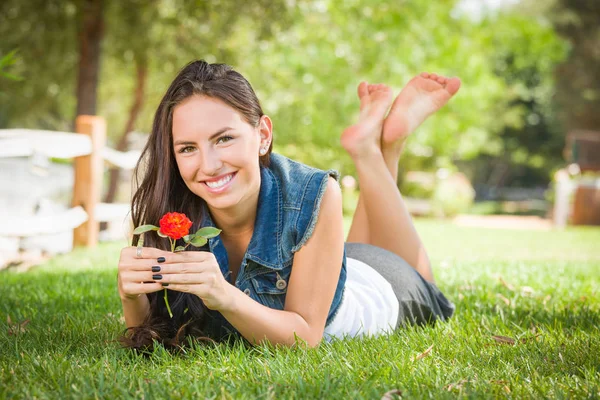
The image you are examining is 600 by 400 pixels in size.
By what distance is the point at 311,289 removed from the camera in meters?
2.48

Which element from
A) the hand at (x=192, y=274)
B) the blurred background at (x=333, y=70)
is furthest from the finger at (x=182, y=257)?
the blurred background at (x=333, y=70)

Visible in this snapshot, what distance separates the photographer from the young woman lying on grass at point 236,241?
2.27 metres

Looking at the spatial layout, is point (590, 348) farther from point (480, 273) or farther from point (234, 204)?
point (480, 273)

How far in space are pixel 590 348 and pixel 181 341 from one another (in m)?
1.60

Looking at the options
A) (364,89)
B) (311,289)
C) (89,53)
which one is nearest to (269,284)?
(311,289)

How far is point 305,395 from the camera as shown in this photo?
77.4 inches

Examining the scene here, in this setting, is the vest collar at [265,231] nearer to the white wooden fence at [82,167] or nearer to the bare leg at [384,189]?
the bare leg at [384,189]

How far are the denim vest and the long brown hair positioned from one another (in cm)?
11

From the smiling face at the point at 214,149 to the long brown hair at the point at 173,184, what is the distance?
0.04 metres

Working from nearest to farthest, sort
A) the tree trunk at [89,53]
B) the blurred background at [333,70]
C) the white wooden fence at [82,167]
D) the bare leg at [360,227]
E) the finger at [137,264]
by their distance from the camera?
1. the finger at [137,264]
2. the bare leg at [360,227]
3. the white wooden fence at [82,167]
4. the tree trunk at [89,53]
5. the blurred background at [333,70]

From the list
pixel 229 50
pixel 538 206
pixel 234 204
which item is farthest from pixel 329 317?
pixel 538 206

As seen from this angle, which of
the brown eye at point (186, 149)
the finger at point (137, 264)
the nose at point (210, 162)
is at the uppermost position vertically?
the brown eye at point (186, 149)

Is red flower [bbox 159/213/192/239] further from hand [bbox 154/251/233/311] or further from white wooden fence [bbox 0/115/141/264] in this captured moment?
white wooden fence [bbox 0/115/141/264]

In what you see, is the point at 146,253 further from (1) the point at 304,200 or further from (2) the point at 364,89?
(2) the point at 364,89
